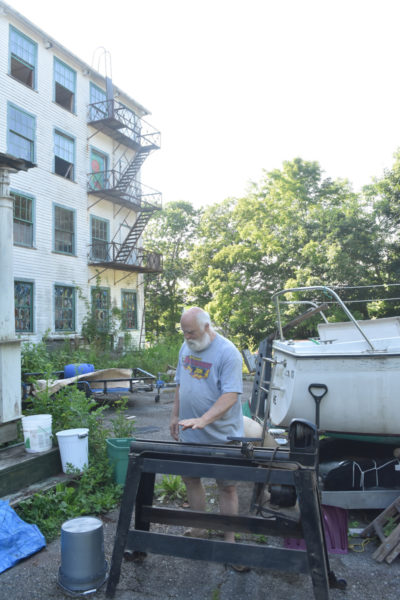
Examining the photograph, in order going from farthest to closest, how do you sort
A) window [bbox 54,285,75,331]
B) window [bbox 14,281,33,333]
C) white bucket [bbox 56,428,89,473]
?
window [bbox 54,285,75,331] < window [bbox 14,281,33,333] < white bucket [bbox 56,428,89,473]

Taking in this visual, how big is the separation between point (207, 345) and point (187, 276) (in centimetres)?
3189

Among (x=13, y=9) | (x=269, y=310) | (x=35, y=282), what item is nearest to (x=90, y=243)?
(x=35, y=282)

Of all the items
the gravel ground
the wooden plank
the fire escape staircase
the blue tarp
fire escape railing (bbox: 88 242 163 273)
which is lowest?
the gravel ground

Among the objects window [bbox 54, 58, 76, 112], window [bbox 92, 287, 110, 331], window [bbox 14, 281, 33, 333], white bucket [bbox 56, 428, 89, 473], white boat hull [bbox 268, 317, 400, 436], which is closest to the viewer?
white boat hull [bbox 268, 317, 400, 436]

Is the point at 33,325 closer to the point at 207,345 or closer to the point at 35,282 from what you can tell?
the point at 35,282

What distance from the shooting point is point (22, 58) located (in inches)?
626

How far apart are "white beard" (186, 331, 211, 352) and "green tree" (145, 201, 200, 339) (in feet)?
98.0

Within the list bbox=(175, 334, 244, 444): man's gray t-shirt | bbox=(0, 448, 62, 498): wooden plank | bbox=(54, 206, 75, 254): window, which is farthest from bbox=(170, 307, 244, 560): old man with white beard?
bbox=(54, 206, 75, 254): window

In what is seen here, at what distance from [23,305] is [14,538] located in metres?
12.6

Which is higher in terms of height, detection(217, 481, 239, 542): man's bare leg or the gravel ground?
detection(217, 481, 239, 542): man's bare leg

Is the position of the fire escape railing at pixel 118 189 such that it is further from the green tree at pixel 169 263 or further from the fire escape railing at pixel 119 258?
the green tree at pixel 169 263

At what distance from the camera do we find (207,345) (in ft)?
12.0

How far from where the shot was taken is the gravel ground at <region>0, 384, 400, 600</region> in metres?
3.17

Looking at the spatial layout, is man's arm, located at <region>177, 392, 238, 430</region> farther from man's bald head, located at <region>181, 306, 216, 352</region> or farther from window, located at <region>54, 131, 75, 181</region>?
window, located at <region>54, 131, 75, 181</region>
